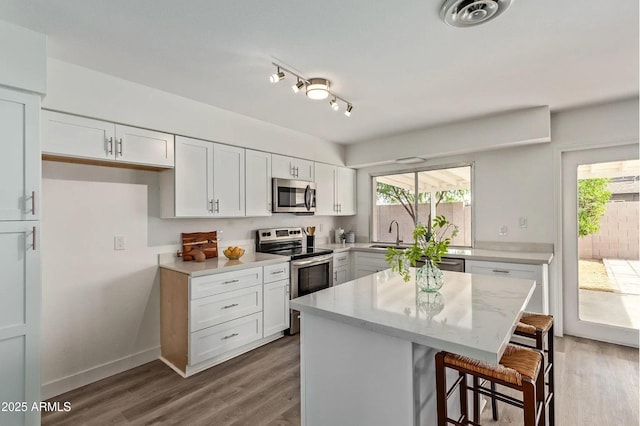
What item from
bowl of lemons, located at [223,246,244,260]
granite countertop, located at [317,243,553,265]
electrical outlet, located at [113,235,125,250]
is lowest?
granite countertop, located at [317,243,553,265]

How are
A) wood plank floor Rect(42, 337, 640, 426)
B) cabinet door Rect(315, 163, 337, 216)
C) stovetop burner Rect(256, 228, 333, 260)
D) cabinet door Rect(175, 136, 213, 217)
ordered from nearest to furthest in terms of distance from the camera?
1. wood plank floor Rect(42, 337, 640, 426)
2. cabinet door Rect(175, 136, 213, 217)
3. stovetop burner Rect(256, 228, 333, 260)
4. cabinet door Rect(315, 163, 337, 216)

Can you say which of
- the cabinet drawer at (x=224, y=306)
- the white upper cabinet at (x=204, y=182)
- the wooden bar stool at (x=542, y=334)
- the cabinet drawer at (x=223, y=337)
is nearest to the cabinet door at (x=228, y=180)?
the white upper cabinet at (x=204, y=182)

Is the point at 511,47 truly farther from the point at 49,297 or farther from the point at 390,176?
the point at 49,297

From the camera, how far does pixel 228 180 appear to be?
129 inches

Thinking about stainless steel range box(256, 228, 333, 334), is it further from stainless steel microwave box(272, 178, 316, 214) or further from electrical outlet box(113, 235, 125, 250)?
electrical outlet box(113, 235, 125, 250)

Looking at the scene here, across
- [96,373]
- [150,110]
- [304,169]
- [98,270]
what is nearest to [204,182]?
[150,110]

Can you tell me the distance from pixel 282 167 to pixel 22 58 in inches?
95.2

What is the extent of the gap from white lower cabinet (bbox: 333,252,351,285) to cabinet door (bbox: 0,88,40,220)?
3083 mm

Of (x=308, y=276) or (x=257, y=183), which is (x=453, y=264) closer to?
(x=308, y=276)

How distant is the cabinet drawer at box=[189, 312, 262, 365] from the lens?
270 cm

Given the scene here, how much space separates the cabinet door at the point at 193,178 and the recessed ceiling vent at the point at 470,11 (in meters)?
2.29

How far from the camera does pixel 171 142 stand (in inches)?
111

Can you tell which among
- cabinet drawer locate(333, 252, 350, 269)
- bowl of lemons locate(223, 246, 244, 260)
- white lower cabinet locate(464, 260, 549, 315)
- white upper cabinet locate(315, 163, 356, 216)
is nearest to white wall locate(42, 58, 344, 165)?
white upper cabinet locate(315, 163, 356, 216)

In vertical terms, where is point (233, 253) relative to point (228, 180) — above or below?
below
